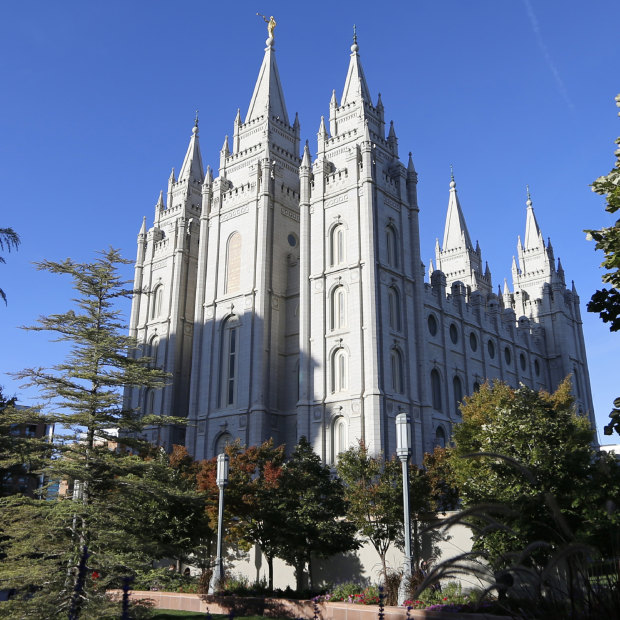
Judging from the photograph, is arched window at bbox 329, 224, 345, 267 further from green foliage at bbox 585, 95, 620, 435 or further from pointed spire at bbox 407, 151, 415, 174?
green foliage at bbox 585, 95, 620, 435

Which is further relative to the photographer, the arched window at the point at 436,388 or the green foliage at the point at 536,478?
the arched window at the point at 436,388

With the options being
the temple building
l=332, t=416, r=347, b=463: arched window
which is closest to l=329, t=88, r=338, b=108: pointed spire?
the temple building

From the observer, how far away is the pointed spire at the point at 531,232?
70.6 metres

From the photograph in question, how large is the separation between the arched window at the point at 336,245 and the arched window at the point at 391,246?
9.42ft

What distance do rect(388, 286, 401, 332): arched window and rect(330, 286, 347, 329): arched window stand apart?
282 centimetres

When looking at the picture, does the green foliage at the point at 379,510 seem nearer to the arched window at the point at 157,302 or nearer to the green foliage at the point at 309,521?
the green foliage at the point at 309,521

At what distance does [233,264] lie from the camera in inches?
1874

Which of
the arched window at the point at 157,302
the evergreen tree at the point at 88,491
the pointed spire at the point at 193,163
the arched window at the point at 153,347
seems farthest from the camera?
the pointed spire at the point at 193,163

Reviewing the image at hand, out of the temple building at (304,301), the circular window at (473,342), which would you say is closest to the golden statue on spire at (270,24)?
the temple building at (304,301)

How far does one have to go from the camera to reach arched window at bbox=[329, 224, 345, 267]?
42.7m

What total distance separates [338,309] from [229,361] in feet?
28.2

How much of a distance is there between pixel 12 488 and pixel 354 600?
22440 millimetres

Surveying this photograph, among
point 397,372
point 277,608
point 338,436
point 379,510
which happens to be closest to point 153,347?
point 338,436

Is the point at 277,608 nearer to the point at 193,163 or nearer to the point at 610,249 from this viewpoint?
the point at 610,249
